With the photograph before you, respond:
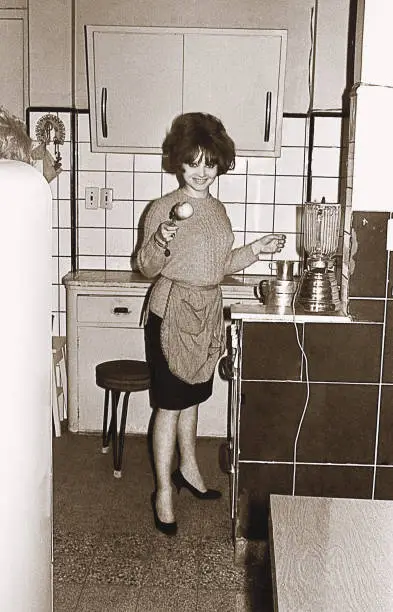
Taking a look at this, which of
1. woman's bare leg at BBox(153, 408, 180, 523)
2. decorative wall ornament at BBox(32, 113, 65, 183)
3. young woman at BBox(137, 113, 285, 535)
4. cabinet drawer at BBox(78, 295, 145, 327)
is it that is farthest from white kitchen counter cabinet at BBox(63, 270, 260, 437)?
woman's bare leg at BBox(153, 408, 180, 523)

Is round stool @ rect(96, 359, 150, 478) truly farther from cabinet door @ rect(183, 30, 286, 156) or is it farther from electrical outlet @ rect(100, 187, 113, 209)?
cabinet door @ rect(183, 30, 286, 156)

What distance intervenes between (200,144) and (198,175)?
0.38 ft

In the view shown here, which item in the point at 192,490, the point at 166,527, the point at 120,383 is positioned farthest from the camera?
the point at 120,383

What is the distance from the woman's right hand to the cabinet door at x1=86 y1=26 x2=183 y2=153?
67.6 inches

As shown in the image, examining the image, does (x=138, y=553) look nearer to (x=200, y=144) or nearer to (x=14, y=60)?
(x=200, y=144)

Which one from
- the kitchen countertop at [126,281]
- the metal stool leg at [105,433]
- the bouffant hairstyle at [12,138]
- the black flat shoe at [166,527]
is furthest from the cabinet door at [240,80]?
the bouffant hairstyle at [12,138]

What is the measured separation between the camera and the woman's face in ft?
10.3

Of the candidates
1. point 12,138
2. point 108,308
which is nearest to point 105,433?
point 108,308

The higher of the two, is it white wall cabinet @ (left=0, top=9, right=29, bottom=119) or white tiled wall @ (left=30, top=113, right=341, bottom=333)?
white wall cabinet @ (left=0, top=9, right=29, bottom=119)

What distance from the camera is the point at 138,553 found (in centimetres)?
314

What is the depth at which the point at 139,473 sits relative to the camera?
157 inches

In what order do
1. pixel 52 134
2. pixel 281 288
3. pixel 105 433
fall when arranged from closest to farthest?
pixel 281 288, pixel 105 433, pixel 52 134

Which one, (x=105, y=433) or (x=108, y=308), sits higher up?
(x=108, y=308)

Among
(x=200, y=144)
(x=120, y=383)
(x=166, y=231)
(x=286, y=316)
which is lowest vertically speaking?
(x=120, y=383)
